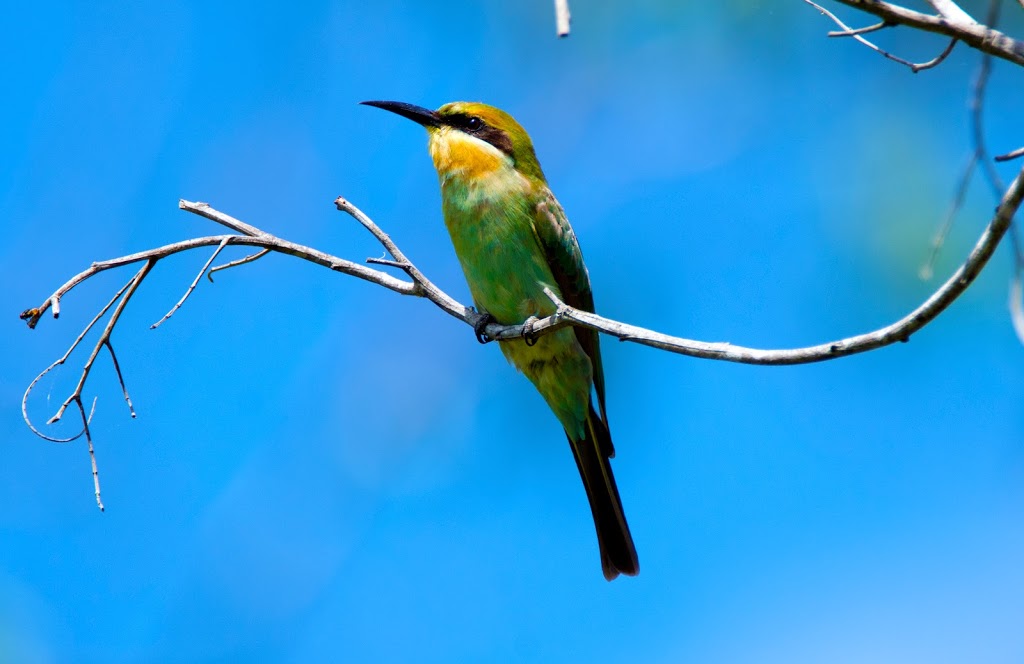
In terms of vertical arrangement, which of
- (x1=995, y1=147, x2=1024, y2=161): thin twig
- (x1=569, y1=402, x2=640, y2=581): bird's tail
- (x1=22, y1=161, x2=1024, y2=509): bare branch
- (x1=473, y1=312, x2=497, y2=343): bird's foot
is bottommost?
(x1=569, y1=402, x2=640, y2=581): bird's tail

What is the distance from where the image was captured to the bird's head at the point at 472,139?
9.07ft

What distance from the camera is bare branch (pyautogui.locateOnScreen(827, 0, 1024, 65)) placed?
1.04 m

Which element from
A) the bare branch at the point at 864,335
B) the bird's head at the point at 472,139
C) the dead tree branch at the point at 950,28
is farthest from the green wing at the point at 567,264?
the dead tree branch at the point at 950,28

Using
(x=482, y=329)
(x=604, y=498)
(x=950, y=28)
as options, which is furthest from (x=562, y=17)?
(x=604, y=498)

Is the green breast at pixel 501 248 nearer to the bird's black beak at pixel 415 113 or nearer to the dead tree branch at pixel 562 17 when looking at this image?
the bird's black beak at pixel 415 113

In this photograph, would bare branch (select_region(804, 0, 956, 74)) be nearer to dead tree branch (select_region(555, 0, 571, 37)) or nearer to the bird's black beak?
dead tree branch (select_region(555, 0, 571, 37))

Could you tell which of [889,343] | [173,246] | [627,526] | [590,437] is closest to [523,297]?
[590,437]

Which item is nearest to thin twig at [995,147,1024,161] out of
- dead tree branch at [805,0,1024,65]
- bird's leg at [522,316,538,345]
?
dead tree branch at [805,0,1024,65]

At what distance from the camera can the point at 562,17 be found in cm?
94

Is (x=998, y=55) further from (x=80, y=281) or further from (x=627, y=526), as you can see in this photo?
(x=627, y=526)

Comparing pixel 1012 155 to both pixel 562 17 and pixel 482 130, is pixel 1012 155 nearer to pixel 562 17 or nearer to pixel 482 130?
pixel 562 17

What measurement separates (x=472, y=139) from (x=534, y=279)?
51 cm

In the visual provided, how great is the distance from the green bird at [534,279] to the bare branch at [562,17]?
166cm

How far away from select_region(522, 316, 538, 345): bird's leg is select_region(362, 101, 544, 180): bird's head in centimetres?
49
